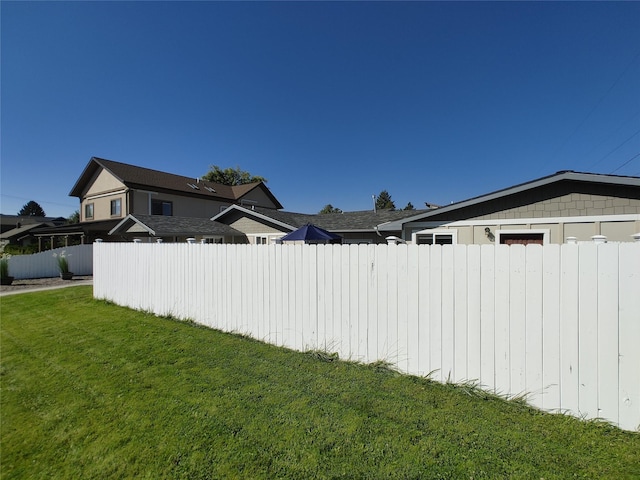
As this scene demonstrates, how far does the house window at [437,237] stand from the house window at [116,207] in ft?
69.5

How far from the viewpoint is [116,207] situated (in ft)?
65.2

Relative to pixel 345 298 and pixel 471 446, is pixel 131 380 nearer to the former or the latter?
pixel 345 298

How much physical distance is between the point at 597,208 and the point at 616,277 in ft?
21.8

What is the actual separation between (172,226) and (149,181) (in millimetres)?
8317

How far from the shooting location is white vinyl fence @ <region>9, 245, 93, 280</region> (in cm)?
1453

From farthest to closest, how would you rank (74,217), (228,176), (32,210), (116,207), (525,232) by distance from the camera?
(32,210)
(74,217)
(228,176)
(116,207)
(525,232)

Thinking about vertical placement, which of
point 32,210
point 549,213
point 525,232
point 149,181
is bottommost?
point 525,232

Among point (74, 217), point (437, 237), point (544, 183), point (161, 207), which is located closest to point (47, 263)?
point (161, 207)

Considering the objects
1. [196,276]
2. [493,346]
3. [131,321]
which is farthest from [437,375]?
[131,321]

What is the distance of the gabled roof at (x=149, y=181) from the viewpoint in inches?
774

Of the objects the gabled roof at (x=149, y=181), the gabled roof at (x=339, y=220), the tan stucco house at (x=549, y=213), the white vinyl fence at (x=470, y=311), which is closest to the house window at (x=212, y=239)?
the gabled roof at (x=339, y=220)

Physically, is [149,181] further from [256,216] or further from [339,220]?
[339,220]

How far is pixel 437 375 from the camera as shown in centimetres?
343

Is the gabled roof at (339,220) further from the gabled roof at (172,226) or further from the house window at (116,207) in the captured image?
the house window at (116,207)
